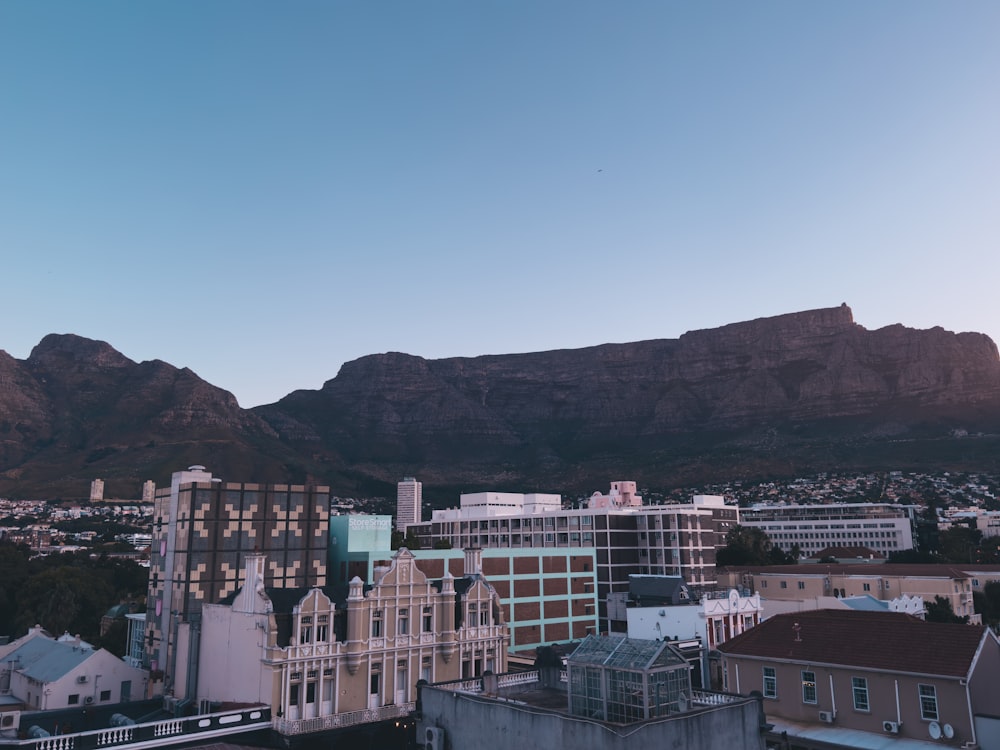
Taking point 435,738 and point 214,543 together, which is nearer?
point 435,738

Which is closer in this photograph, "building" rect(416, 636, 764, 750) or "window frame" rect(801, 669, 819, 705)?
"building" rect(416, 636, 764, 750)

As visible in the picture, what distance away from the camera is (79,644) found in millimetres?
65688

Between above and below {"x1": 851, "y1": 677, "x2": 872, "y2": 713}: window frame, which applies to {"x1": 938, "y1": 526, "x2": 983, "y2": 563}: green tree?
above

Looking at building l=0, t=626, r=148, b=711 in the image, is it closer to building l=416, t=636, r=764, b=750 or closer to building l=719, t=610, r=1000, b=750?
building l=416, t=636, r=764, b=750

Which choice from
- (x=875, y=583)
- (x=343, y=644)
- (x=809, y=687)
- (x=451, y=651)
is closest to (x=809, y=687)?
(x=809, y=687)

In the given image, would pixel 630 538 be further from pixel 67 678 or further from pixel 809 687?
pixel 67 678

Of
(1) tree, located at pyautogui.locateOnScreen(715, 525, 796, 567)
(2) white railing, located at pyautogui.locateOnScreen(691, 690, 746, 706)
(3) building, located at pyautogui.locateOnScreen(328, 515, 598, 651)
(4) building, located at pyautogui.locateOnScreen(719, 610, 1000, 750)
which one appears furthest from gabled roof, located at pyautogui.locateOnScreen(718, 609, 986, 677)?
(1) tree, located at pyautogui.locateOnScreen(715, 525, 796, 567)

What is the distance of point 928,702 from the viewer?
36875 mm

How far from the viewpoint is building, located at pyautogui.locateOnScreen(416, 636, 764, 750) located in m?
27.6

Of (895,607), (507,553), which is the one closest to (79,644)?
(507,553)

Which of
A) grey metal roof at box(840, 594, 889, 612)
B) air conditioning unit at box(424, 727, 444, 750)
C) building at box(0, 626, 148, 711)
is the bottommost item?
building at box(0, 626, 148, 711)

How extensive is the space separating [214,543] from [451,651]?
35.7m

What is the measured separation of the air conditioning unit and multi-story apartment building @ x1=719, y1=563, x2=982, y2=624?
2684 inches

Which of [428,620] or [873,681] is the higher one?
[428,620]
